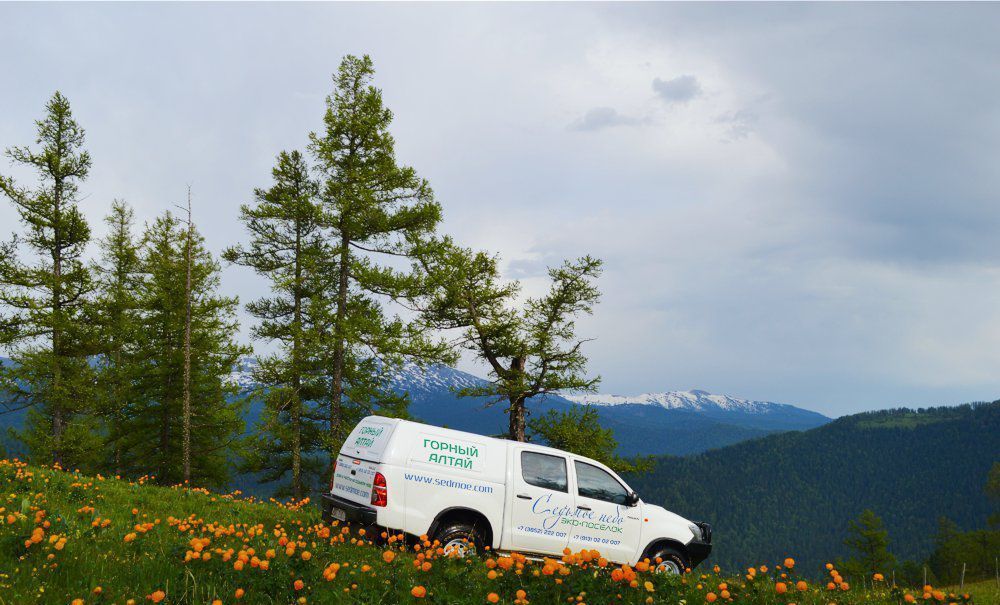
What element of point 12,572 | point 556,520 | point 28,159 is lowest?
point 556,520

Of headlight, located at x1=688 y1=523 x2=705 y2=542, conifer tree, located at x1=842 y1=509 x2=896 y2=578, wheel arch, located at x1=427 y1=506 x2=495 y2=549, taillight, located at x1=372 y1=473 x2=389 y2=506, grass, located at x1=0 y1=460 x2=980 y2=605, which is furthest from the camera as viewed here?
conifer tree, located at x1=842 y1=509 x2=896 y2=578

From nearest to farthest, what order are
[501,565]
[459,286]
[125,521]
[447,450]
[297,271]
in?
[501,565] < [125,521] < [447,450] < [459,286] < [297,271]

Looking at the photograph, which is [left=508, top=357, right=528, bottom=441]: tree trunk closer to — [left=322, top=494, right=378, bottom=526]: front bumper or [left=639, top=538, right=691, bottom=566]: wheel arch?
[left=639, top=538, right=691, bottom=566]: wheel arch

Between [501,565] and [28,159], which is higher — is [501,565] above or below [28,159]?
below

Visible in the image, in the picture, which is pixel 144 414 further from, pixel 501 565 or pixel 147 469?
pixel 501 565

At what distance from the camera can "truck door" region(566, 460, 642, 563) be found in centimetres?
904

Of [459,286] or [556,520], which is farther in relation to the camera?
[459,286]

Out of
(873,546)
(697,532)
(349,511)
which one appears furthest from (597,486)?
(873,546)

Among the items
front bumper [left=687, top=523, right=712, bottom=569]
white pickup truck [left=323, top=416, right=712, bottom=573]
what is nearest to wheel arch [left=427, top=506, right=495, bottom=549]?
white pickup truck [left=323, top=416, right=712, bottom=573]

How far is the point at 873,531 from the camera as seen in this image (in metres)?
68.6

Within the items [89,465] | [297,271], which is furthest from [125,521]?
[89,465]

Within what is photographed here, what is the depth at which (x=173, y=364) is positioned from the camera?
28.0 meters

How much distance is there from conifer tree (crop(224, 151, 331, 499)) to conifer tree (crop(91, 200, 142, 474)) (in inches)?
228

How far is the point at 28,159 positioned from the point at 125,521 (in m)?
21.6
